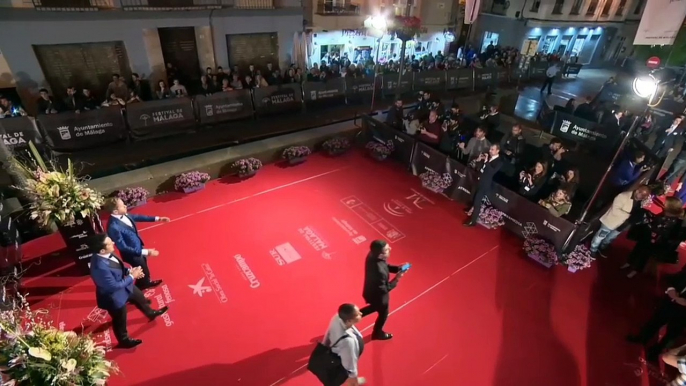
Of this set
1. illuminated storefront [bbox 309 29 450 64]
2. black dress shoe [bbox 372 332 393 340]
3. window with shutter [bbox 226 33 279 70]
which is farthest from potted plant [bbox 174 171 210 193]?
illuminated storefront [bbox 309 29 450 64]

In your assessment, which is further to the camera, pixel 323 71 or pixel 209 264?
pixel 323 71

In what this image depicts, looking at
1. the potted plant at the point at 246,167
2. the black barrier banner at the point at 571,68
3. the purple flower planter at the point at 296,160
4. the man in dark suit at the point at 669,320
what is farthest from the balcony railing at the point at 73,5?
the black barrier banner at the point at 571,68

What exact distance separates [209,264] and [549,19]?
25618 millimetres

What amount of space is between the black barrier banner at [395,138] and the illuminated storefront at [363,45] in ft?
19.2

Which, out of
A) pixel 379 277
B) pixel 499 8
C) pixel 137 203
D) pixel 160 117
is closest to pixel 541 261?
pixel 379 277

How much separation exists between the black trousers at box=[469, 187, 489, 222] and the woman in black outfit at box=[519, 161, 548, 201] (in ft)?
2.70

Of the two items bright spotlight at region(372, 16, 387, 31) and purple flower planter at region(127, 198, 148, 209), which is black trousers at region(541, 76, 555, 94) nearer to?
bright spotlight at region(372, 16, 387, 31)

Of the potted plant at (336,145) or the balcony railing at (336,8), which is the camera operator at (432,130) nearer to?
the potted plant at (336,145)

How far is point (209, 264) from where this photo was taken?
6254 millimetres

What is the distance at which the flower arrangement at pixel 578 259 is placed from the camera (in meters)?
6.60

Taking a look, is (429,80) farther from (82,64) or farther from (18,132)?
(18,132)

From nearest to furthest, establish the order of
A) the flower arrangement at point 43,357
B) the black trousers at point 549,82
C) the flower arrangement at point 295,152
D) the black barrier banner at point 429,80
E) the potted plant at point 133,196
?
the flower arrangement at point 43,357
the potted plant at point 133,196
the flower arrangement at point 295,152
the black barrier banner at point 429,80
the black trousers at point 549,82

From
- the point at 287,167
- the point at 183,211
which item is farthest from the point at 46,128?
the point at 287,167

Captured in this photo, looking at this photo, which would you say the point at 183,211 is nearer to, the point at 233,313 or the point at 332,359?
the point at 233,313
